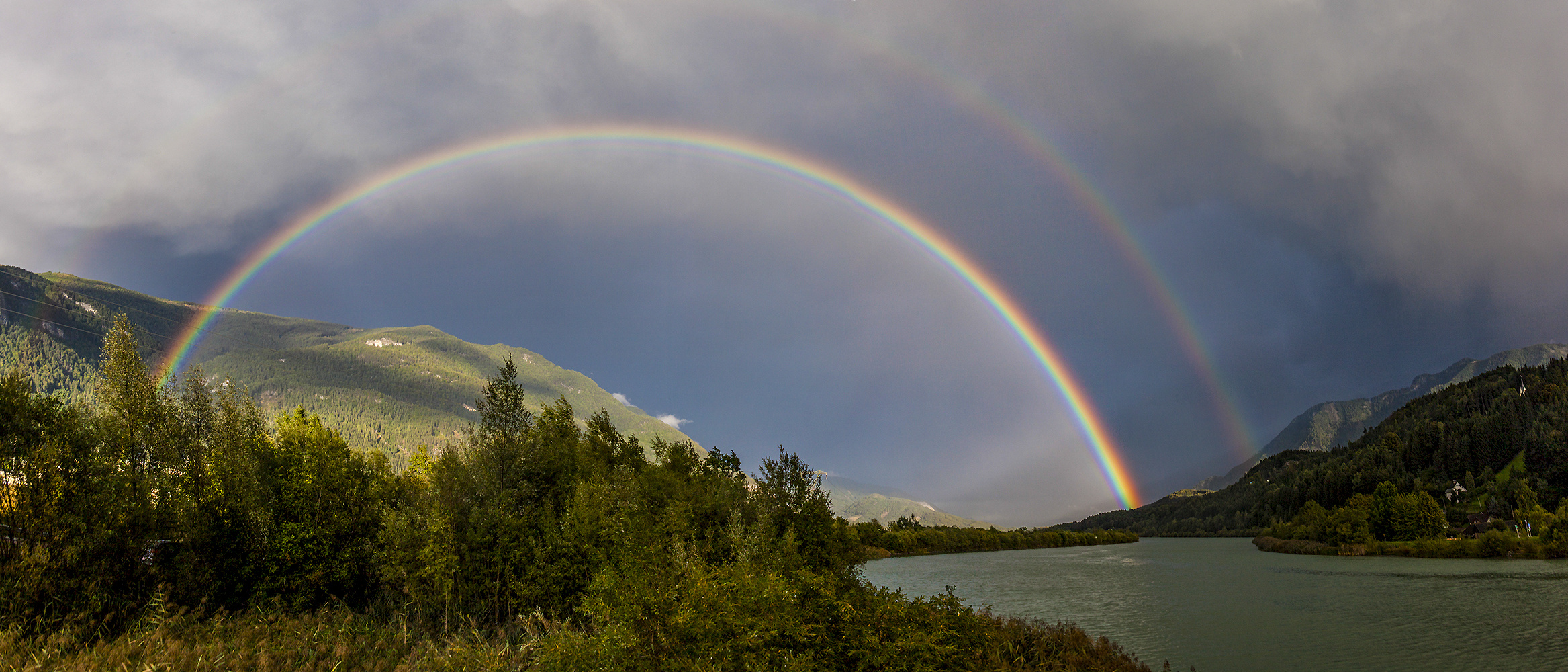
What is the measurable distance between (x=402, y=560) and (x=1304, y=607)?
230ft

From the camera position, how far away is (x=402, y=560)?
34188 millimetres

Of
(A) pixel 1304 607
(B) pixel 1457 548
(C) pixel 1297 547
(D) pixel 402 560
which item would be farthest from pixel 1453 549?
(D) pixel 402 560

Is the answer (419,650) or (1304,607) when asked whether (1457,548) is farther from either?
(419,650)

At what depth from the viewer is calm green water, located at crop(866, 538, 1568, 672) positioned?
39094 mm

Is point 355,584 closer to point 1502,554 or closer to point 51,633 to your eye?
point 51,633

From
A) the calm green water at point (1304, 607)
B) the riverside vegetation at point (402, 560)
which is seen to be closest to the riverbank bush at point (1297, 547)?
the calm green water at point (1304, 607)

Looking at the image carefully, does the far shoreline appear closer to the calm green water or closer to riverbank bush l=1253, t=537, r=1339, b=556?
riverbank bush l=1253, t=537, r=1339, b=556

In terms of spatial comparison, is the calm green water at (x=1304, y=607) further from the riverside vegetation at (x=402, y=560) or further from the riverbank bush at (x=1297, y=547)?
the riverbank bush at (x=1297, y=547)

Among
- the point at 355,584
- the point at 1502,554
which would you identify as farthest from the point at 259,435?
the point at 1502,554

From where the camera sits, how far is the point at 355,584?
132 ft

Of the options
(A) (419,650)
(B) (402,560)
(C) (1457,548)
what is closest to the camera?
(A) (419,650)

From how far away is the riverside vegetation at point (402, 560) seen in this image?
603 inches

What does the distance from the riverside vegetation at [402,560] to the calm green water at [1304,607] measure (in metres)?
14.7

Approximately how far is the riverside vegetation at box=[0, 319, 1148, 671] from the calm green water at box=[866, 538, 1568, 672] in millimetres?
14732
